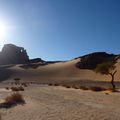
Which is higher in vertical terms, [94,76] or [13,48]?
[13,48]

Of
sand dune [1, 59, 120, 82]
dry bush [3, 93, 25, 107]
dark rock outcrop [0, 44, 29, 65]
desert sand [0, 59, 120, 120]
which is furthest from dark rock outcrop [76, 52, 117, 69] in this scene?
dry bush [3, 93, 25, 107]

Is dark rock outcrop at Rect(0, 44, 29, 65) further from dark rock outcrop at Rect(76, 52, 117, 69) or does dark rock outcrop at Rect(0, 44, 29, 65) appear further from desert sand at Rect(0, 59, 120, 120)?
dark rock outcrop at Rect(76, 52, 117, 69)

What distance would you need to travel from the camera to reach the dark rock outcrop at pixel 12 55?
182 m

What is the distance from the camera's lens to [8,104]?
74.1 ft

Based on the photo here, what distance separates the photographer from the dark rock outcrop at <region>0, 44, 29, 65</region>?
18250cm

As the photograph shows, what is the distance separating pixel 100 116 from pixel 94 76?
301 feet

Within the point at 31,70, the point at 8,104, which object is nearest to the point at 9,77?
the point at 31,70

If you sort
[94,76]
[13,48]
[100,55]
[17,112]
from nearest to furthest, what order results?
[17,112]
[94,76]
[100,55]
[13,48]

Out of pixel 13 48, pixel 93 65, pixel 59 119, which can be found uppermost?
pixel 13 48

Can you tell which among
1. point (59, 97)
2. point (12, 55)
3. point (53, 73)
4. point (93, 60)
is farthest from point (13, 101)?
point (12, 55)

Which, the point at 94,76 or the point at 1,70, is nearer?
the point at 94,76

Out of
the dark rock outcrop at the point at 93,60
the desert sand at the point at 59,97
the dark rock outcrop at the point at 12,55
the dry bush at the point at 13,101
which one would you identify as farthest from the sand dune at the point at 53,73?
the dry bush at the point at 13,101

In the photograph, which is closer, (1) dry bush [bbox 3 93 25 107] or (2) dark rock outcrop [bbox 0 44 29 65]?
(1) dry bush [bbox 3 93 25 107]

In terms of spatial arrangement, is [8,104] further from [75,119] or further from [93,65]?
[93,65]
